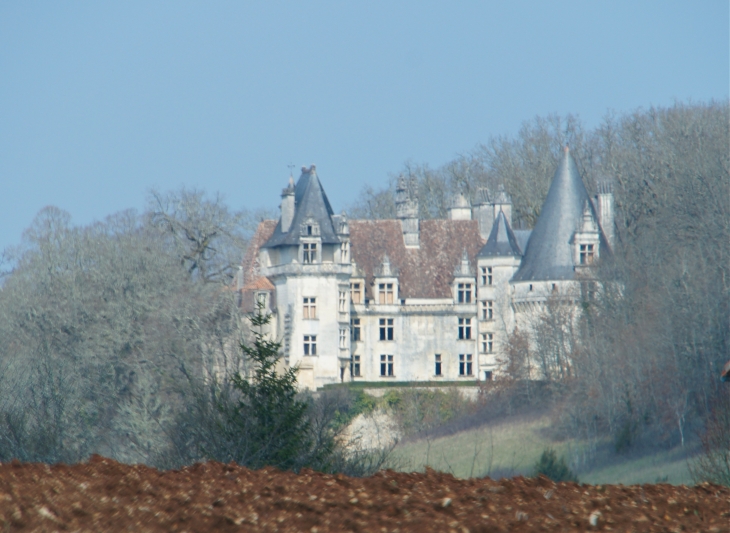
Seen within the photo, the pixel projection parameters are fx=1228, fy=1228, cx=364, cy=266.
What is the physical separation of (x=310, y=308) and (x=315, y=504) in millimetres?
43334

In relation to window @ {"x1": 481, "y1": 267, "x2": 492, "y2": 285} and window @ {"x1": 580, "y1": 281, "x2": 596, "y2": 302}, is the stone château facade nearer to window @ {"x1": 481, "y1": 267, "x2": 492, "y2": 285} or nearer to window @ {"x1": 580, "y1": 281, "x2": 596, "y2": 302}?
window @ {"x1": 481, "y1": 267, "x2": 492, "y2": 285}

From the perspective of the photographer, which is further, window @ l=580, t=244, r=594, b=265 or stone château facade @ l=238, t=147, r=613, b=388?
stone château facade @ l=238, t=147, r=613, b=388

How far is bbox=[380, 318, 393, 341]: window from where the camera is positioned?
5312 cm

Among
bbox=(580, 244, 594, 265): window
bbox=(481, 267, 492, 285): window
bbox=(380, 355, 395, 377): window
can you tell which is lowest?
bbox=(380, 355, 395, 377): window

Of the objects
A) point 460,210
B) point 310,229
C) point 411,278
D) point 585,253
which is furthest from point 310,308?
point 585,253

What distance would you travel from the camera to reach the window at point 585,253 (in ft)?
163

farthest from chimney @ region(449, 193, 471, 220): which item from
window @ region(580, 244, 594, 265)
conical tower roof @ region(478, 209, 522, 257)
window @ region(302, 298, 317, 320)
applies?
window @ region(302, 298, 317, 320)

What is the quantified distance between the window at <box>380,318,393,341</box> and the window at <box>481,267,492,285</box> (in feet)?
14.4

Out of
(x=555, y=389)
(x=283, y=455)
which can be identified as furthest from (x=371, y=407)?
(x=283, y=455)

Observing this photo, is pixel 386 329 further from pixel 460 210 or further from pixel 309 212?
pixel 460 210

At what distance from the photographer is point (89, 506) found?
7.83 m

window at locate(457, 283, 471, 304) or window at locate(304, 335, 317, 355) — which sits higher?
window at locate(457, 283, 471, 304)

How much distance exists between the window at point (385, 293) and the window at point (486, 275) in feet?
13.1

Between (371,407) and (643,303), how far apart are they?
12248mm
